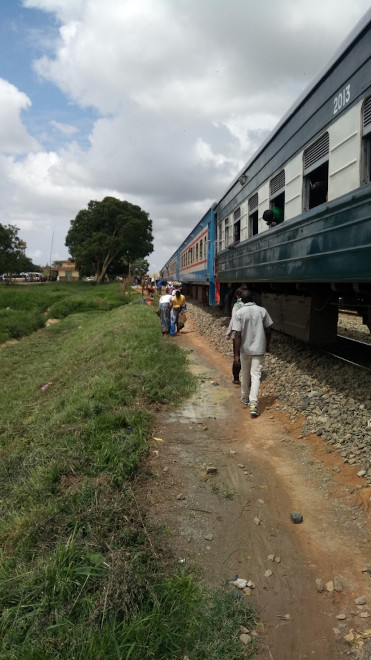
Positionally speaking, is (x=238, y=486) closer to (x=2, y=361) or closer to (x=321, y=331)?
(x=321, y=331)

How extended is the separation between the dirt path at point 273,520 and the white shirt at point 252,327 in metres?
0.86

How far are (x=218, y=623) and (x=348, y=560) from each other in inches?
40.0

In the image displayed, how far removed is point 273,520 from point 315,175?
4.20m

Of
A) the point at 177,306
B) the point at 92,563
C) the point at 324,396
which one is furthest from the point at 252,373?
the point at 177,306

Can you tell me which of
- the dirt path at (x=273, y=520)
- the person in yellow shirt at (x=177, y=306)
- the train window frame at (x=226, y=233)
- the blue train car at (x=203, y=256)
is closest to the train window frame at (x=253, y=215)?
the train window frame at (x=226, y=233)

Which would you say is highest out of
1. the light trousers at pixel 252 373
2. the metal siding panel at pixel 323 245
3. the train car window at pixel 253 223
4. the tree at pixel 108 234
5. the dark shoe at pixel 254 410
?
the tree at pixel 108 234

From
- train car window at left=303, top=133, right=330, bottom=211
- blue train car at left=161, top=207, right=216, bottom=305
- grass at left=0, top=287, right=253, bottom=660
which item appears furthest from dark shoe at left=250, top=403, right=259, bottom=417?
blue train car at left=161, top=207, right=216, bottom=305

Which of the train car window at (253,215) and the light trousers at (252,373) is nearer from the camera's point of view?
the light trousers at (252,373)

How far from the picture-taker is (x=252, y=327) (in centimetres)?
563

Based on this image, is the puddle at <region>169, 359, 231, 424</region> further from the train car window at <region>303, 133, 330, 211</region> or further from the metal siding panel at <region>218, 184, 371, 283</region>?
the train car window at <region>303, 133, 330, 211</region>

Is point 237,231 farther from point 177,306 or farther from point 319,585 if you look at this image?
point 319,585

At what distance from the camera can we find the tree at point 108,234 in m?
43.2

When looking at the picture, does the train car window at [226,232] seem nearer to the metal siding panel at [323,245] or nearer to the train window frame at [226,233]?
the train window frame at [226,233]

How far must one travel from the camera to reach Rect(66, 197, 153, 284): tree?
4322cm
